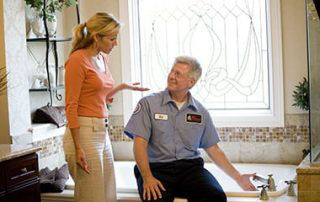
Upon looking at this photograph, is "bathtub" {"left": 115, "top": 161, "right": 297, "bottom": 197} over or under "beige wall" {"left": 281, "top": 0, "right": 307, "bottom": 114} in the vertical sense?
under

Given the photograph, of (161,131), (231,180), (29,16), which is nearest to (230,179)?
(231,180)

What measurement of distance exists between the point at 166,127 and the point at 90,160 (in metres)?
0.47

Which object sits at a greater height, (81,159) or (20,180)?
(81,159)

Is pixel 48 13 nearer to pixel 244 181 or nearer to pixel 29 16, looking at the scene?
pixel 29 16

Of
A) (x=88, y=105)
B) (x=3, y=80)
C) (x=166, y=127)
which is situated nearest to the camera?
(x=88, y=105)

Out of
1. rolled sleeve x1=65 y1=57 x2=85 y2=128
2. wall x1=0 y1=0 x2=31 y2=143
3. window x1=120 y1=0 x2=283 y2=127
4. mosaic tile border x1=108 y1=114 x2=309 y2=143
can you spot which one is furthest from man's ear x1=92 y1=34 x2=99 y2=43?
mosaic tile border x1=108 y1=114 x2=309 y2=143

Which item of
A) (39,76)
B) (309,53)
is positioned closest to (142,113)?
(309,53)

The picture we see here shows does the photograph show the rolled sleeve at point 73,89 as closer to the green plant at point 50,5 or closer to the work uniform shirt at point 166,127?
the work uniform shirt at point 166,127

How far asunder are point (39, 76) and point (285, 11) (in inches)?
79.3

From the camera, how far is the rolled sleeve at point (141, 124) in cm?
282

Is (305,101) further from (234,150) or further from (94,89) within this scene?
(94,89)

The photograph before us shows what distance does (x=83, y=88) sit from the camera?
8.95ft

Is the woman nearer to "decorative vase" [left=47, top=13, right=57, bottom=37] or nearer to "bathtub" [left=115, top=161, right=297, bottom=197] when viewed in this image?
"bathtub" [left=115, top=161, right=297, bottom=197]

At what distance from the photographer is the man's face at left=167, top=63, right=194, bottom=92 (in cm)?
286
